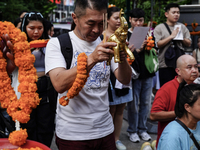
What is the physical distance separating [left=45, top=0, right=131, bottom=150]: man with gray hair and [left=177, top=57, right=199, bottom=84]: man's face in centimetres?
142

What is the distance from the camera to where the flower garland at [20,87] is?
2084 mm

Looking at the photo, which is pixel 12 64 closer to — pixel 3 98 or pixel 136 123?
pixel 3 98

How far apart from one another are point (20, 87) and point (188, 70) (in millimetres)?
2066

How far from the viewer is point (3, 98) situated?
86.2 inches

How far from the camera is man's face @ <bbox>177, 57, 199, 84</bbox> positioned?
324 cm

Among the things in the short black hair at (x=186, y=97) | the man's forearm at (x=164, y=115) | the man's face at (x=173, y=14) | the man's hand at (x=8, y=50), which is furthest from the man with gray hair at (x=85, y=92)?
the man's face at (x=173, y=14)

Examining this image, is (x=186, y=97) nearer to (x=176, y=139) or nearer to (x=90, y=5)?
(x=176, y=139)

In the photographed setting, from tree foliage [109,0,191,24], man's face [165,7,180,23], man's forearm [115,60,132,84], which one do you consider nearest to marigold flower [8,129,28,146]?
man's forearm [115,60,132,84]

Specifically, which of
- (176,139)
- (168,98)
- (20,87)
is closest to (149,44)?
(168,98)

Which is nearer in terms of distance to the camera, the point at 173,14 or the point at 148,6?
the point at 173,14

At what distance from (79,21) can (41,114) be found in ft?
5.84

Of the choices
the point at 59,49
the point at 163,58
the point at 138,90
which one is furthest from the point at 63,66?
the point at 163,58

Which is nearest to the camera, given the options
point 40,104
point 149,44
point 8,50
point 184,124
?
point 8,50

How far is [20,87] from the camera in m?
2.21
